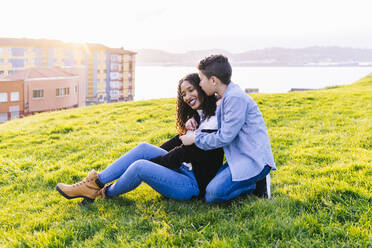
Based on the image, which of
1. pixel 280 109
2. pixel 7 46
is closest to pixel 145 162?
pixel 280 109

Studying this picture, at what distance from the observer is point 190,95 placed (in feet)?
12.2

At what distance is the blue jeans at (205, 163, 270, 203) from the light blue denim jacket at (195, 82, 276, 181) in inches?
3.7

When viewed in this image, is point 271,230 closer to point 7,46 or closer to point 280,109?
point 280,109

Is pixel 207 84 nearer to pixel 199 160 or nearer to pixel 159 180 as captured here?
pixel 199 160

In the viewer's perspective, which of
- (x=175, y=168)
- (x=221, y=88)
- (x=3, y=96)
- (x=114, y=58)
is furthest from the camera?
(x=114, y=58)

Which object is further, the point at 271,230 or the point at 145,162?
the point at 145,162

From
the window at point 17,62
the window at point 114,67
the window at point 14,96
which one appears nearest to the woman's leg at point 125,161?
the window at point 14,96

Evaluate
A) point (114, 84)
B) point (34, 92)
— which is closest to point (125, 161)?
point (34, 92)

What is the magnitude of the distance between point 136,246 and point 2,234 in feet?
5.23

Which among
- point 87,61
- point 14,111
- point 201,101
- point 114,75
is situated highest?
point 87,61

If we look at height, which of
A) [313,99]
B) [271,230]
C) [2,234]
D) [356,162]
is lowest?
[2,234]

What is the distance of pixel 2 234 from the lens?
327 centimetres

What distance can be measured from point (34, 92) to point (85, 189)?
47.3 metres

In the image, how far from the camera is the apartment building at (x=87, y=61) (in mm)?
62781
